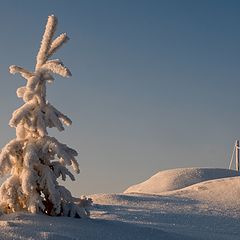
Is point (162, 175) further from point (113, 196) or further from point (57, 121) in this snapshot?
point (57, 121)

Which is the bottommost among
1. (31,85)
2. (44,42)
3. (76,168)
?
(76,168)

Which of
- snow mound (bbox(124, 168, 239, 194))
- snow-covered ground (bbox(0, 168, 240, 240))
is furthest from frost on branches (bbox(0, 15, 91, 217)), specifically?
snow mound (bbox(124, 168, 239, 194))

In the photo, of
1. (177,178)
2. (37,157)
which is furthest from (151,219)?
(177,178)

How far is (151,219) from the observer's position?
60.6ft

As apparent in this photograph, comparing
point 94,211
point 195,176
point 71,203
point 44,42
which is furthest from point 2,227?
point 195,176

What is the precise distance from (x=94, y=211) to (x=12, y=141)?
7472 millimetres

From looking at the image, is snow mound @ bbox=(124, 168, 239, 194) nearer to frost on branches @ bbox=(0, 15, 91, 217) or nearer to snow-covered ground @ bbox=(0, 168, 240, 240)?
snow-covered ground @ bbox=(0, 168, 240, 240)

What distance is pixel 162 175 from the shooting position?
40.7 m

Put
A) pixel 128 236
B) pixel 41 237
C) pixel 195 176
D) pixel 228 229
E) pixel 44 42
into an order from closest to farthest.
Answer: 1. pixel 41 237
2. pixel 128 236
3. pixel 44 42
4. pixel 228 229
5. pixel 195 176

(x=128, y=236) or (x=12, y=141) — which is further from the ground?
(x=12, y=141)

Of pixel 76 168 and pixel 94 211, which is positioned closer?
pixel 76 168

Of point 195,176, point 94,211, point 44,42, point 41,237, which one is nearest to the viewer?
point 41,237

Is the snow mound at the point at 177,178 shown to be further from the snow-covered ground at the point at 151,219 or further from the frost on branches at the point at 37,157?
the frost on branches at the point at 37,157

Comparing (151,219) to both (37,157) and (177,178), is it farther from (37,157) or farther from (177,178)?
(177,178)
